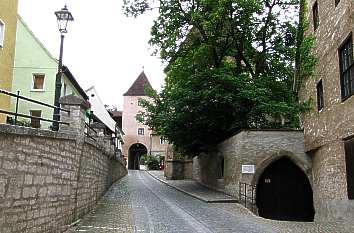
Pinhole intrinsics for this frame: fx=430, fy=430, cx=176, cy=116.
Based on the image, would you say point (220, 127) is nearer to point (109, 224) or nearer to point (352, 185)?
point (352, 185)

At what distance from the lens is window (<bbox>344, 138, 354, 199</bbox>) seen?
15.1 m

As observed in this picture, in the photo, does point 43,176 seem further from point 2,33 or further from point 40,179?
point 2,33

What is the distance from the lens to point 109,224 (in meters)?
12.1

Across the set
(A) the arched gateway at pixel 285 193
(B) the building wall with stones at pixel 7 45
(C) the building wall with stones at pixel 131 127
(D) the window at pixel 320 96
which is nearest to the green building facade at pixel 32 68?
(B) the building wall with stones at pixel 7 45

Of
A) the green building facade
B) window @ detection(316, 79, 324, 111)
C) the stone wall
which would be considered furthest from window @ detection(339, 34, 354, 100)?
the green building facade

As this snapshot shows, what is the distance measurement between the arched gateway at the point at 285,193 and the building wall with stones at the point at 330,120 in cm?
109

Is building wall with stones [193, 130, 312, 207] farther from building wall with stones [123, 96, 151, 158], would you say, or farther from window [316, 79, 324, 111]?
building wall with stones [123, 96, 151, 158]

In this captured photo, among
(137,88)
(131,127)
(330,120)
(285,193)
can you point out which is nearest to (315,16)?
(330,120)

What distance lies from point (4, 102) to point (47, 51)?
16.4 meters

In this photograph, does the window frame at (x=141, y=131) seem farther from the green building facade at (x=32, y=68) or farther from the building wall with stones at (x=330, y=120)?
the building wall with stones at (x=330, y=120)

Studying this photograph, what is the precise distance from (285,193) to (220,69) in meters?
7.26

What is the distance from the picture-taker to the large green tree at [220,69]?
2256 cm

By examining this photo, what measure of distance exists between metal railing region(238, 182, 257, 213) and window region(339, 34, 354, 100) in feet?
20.7

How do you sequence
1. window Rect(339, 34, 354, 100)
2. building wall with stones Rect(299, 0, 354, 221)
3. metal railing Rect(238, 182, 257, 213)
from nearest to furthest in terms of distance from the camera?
window Rect(339, 34, 354, 100)
building wall with stones Rect(299, 0, 354, 221)
metal railing Rect(238, 182, 257, 213)
